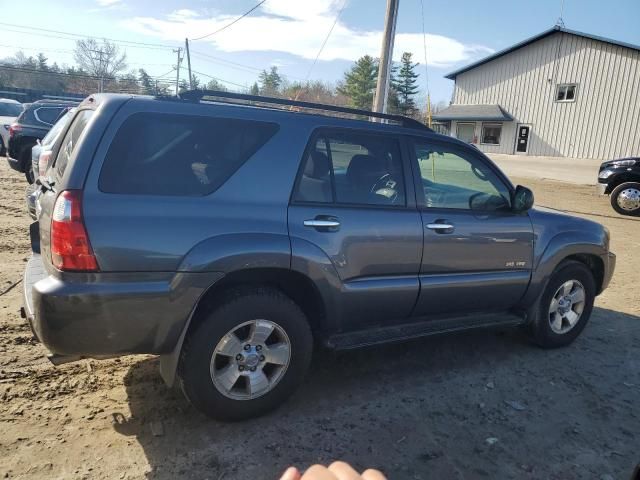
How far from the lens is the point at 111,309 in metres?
2.61

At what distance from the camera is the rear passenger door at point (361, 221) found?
3.19 metres

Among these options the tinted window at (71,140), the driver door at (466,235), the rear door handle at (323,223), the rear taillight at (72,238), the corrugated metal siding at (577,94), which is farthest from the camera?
the corrugated metal siding at (577,94)

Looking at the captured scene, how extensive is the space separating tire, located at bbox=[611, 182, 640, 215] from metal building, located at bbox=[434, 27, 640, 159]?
678 inches

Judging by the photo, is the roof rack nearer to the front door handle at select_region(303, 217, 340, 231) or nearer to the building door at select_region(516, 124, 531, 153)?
the front door handle at select_region(303, 217, 340, 231)

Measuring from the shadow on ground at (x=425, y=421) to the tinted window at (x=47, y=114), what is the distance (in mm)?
11033

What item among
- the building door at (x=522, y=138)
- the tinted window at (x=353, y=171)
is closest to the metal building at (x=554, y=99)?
the building door at (x=522, y=138)

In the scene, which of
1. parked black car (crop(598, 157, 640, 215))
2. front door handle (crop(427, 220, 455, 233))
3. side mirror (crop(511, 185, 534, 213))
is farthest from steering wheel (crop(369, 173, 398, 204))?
parked black car (crop(598, 157, 640, 215))

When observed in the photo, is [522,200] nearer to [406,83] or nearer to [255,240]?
[255,240]

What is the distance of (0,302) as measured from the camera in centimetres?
473

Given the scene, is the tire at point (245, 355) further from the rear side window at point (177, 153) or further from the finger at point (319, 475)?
the finger at point (319, 475)

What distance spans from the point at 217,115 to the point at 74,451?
80.8 inches

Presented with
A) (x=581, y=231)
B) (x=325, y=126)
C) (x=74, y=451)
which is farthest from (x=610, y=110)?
(x=74, y=451)

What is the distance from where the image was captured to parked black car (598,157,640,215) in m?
13.0

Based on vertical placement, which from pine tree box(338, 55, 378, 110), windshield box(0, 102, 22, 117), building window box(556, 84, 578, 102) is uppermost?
pine tree box(338, 55, 378, 110)
